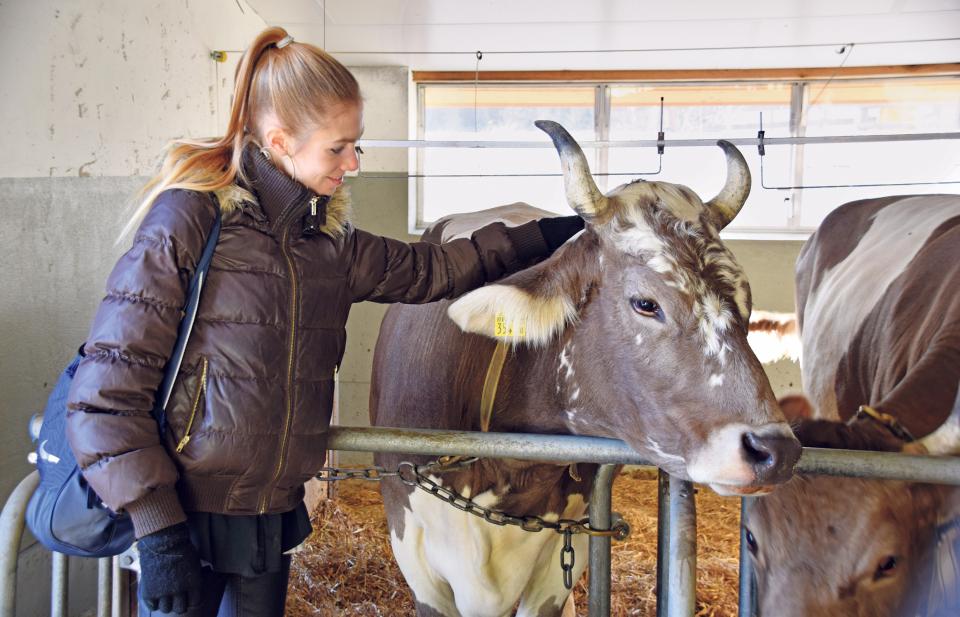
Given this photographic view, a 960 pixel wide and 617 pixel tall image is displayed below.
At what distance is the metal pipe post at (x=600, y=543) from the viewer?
6.10ft

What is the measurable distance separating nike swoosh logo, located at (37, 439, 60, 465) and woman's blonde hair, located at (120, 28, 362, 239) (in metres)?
0.44

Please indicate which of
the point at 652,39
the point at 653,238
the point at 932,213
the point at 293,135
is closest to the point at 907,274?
the point at 932,213

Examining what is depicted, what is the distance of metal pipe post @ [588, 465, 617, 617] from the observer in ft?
6.10

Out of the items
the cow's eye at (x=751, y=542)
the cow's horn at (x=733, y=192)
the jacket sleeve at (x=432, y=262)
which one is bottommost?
the cow's eye at (x=751, y=542)

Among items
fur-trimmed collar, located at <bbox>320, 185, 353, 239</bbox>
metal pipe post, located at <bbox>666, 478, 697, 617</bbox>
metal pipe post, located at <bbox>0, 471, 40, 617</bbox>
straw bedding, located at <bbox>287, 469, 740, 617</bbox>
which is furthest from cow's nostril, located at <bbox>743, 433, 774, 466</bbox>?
straw bedding, located at <bbox>287, 469, 740, 617</bbox>

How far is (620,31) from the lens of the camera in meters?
5.23

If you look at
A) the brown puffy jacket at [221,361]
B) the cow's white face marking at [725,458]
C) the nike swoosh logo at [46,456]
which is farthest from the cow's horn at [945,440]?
the nike swoosh logo at [46,456]

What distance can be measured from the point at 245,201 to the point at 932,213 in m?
3.04

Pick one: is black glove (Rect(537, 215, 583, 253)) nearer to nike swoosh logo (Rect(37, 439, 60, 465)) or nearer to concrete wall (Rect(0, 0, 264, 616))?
nike swoosh logo (Rect(37, 439, 60, 465))

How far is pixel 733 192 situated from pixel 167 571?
1583 mm

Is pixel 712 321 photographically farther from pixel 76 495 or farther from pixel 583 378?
pixel 76 495

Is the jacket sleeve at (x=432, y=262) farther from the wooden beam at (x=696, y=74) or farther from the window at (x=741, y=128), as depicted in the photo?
the wooden beam at (x=696, y=74)

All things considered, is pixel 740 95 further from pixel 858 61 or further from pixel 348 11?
pixel 348 11

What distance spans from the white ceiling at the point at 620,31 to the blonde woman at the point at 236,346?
3297 mm
